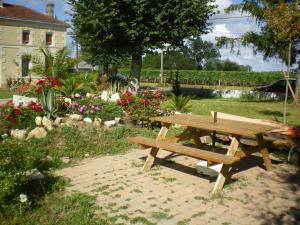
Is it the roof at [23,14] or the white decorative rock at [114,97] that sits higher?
the roof at [23,14]

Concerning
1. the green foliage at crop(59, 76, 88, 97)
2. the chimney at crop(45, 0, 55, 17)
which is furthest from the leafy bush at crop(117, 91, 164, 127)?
the chimney at crop(45, 0, 55, 17)

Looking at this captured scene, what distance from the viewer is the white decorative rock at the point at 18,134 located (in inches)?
291

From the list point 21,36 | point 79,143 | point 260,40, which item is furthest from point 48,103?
point 21,36

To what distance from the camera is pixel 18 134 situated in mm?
7422

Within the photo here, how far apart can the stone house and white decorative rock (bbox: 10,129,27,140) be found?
2671 cm

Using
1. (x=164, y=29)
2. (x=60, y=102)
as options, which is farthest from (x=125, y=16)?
(x=60, y=102)

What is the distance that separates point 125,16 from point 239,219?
13874mm

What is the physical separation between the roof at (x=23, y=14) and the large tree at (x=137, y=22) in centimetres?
1973

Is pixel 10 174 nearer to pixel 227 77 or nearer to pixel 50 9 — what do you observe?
pixel 50 9

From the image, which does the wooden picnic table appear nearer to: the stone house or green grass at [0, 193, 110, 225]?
green grass at [0, 193, 110, 225]

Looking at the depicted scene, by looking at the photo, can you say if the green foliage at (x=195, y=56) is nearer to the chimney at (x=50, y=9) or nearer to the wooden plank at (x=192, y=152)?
the chimney at (x=50, y=9)

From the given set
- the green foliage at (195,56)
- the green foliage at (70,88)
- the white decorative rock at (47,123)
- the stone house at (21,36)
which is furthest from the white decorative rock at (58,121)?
the green foliage at (195,56)

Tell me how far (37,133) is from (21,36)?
31620mm

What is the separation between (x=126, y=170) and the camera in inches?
245
